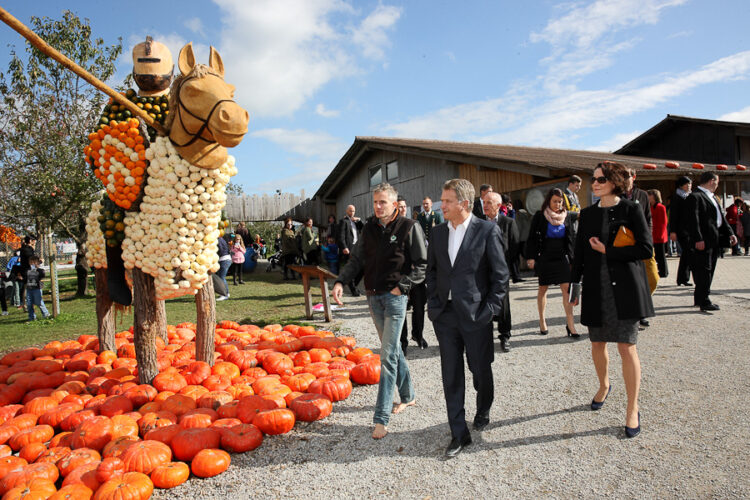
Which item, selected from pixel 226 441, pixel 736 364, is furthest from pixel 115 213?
pixel 736 364

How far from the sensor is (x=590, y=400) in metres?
4.05

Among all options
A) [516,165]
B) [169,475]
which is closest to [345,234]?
[516,165]

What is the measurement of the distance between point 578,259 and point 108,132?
4468 mm

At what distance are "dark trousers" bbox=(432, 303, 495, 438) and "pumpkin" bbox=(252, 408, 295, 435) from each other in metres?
1.32

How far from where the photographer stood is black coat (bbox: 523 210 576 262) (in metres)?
6.09

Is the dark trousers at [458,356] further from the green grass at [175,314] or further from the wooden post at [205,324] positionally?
the green grass at [175,314]

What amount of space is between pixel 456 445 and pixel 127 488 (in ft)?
7.14

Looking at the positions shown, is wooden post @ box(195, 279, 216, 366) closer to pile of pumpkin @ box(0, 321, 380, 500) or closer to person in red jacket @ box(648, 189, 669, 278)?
pile of pumpkin @ box(0, 321, 380, 500)

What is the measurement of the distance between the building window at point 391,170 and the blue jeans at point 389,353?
570 inches

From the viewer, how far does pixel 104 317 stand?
5773mm

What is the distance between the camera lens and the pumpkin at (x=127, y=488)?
2852 millimetres

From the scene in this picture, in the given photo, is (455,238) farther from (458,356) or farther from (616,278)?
(616,278)

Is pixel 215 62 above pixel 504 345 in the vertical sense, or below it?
above

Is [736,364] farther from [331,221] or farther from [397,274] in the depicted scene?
[331,221]
